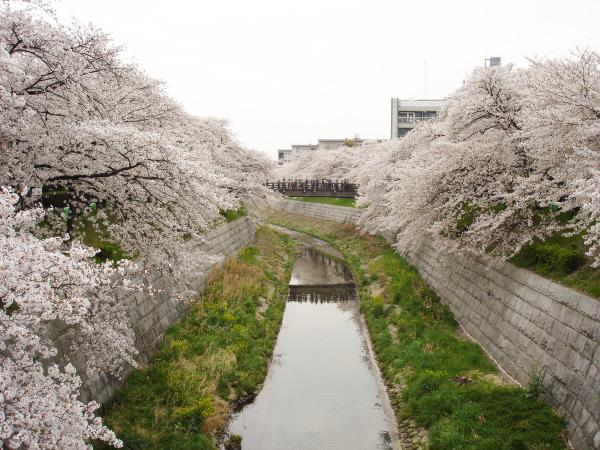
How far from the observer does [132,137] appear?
1007cm

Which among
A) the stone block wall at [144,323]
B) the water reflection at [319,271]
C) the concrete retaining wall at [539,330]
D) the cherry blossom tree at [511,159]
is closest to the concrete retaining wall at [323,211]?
the water reflection at [319,271]

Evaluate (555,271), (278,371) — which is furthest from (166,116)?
(555,271)

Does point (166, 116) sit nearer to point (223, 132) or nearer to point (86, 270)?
point (86, 270)

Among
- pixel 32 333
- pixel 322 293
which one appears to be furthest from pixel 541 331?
pixel 322 293

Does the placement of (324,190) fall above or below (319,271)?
above

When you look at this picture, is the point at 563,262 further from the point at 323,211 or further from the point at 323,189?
the point at 323,189

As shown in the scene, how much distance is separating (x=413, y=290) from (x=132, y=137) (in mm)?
14113

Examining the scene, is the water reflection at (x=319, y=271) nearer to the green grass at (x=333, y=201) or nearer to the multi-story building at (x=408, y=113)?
the green grass at (x=333, y=201)

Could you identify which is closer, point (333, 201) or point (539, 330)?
point (539, 330)

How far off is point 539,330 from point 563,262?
1812 mm

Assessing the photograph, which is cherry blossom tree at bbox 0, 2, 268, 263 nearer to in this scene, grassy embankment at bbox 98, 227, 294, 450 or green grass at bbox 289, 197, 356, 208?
grassy embankment at bbox 98, 227, 294, 450

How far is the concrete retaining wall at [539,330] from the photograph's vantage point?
9.13 meters

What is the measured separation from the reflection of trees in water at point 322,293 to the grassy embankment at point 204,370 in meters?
1.74

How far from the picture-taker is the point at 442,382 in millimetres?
12461
